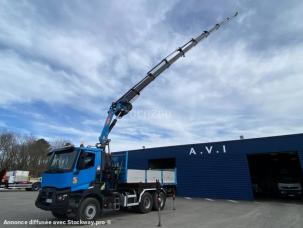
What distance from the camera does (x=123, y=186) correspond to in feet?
39.7

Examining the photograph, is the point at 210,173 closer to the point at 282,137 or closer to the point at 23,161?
the point at 282,137

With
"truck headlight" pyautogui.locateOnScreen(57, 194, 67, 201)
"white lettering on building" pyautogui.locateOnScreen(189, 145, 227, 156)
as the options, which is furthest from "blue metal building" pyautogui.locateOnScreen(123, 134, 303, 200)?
"truck headlight" pyautogui.locateOnScreen(57, 194, 67, 201)

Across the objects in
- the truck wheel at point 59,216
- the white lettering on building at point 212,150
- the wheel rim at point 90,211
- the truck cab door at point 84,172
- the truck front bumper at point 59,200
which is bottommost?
the truck wheel at point 59,216

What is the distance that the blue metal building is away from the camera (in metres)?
17.6

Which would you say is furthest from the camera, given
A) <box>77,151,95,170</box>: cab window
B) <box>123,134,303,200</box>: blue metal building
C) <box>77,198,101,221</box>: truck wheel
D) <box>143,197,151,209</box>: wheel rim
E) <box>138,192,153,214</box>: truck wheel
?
<box>123,134,303,200</box>: blue metal building

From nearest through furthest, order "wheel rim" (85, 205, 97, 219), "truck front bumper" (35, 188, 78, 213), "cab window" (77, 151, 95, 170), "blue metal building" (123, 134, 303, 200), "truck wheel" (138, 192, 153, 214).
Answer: "truck front bumper" (35, 188, 78, 213)
"wheel rim" (85, 205, 97, 219)
"cab window" (77, 151, 95, 170)
"truck wheel" (138, 192, 153, 214)
"blue metal building" (123, 134, 303, 200)

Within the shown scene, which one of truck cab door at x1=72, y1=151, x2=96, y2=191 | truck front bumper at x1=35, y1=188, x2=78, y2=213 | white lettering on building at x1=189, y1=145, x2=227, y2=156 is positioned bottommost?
truck front bumper at x1=35, y1=188, x2=78, y2=213

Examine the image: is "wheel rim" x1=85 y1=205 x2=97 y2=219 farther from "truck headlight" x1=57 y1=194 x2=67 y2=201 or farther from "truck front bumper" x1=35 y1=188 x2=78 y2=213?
"truck headlight" x1=57 y1=194 x2=67 y2=201

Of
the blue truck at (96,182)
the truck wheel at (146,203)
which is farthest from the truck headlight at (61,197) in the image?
the truck wheel at (146,203)

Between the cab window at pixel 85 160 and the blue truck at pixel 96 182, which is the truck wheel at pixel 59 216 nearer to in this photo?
the blue truck at pixel 96 182

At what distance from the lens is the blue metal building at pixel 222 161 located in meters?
17.6

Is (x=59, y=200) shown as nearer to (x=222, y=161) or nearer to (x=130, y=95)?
(x=130, y=95)

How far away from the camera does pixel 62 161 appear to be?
389 inches

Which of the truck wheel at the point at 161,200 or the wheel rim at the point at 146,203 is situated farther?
the truck wheel at the point at 161,200
